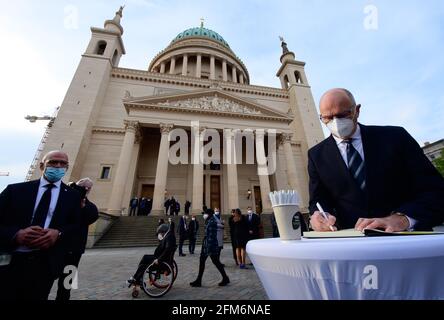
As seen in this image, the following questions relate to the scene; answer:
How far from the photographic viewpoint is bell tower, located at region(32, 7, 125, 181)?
19.1 meters

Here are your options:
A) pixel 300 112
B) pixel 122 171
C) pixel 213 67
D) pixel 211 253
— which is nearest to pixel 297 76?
pixel 300 112

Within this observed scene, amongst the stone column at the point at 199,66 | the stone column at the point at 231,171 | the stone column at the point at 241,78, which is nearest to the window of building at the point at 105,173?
the stone column at the point at 231,171

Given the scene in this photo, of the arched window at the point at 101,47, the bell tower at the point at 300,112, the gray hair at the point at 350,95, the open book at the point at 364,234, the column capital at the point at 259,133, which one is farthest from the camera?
the arched window at the point at 101,47

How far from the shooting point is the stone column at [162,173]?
16.5 meters

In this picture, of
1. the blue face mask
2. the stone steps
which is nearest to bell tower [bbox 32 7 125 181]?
the stone steps

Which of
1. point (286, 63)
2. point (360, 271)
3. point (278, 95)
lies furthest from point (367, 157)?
point (286, 63)

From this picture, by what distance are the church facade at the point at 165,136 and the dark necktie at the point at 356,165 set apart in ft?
53.4

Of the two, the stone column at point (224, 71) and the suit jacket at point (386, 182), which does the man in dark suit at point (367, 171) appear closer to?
the suit jacket at point (386, 182)

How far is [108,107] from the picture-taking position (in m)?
24.2

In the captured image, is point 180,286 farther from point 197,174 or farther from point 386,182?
point 197,174

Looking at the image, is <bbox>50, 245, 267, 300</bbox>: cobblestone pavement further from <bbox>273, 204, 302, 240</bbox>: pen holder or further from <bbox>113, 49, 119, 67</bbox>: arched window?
<bbox>113, 49, 119, 67</bbox>: arched window

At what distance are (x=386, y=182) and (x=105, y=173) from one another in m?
23.0

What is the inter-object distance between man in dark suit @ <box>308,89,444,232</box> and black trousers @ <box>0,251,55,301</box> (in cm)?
227
